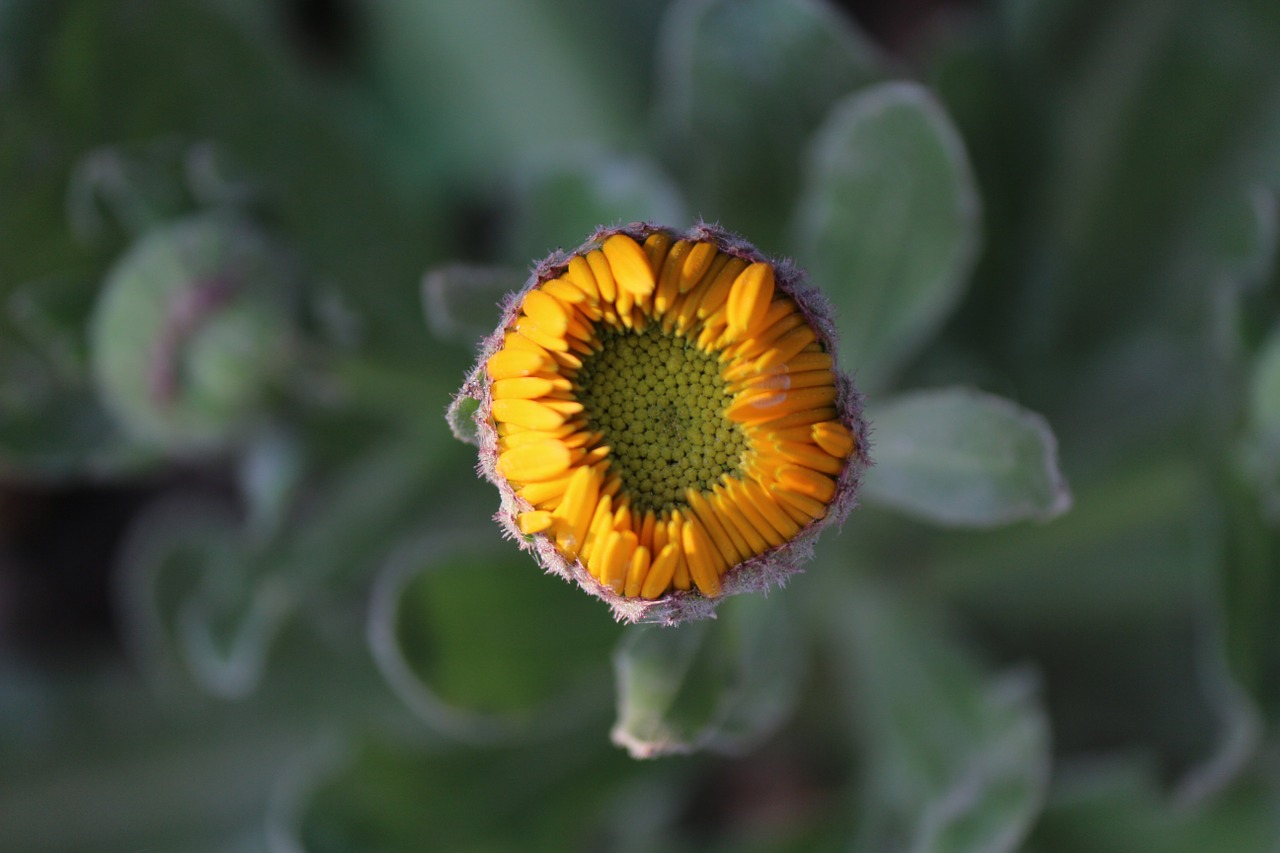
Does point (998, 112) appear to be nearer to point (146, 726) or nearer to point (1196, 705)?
point (1196, 705)

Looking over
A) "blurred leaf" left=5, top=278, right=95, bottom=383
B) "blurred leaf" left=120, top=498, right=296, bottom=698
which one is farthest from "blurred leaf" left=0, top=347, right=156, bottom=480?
"blurred leaf" left=120, top=498, right=296, bottom=698

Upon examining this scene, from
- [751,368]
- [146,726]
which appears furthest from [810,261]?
[146,726]

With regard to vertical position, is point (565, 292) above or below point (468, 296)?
below

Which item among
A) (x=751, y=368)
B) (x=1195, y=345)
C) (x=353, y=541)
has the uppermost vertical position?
(x=353, y=541)

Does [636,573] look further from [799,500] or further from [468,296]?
[468,296]

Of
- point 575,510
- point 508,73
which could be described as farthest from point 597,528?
point 508,73
